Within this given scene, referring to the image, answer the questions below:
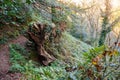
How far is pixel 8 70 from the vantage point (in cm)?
657

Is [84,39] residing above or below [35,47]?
below

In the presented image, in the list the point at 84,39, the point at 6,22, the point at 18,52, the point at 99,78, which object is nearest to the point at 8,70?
the point at 18,52

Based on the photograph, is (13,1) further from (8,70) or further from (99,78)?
(99,78)

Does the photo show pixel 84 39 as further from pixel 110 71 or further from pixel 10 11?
pixel 110 71

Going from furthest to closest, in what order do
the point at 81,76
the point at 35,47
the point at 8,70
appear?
the point at 35,47, the point at 8,70, the point at 81,76

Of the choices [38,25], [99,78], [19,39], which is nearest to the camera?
[99,78]

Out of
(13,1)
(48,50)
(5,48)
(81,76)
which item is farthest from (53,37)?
(81,76)

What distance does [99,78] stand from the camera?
2.69 m

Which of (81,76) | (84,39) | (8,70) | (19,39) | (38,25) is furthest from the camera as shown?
(84,39)

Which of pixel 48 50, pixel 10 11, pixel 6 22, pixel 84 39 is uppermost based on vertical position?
pixel 10 11

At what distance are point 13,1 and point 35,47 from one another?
8.04ft

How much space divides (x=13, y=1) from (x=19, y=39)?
307 cm

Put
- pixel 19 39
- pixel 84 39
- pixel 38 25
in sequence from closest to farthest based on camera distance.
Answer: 1. pixel 38 25
2. pixel 19 39
3. pixel 84 39

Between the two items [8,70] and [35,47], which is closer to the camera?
[8,70]
